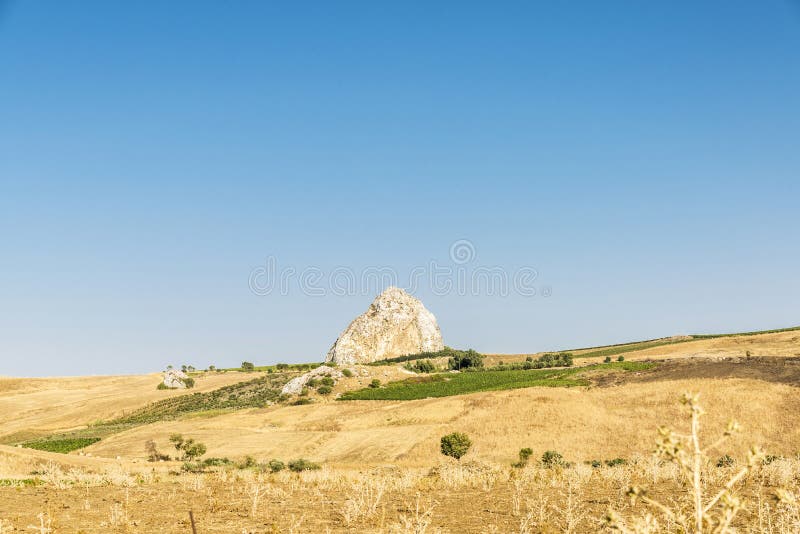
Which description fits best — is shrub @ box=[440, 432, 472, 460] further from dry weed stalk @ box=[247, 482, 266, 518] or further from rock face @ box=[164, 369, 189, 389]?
rock face @ box=[164, 369, 189, 389]

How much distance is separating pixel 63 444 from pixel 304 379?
3676 centimetres

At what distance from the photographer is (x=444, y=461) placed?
44.1 metres

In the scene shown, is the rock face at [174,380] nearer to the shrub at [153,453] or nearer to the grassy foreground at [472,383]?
the grassy foreground at [472,383]

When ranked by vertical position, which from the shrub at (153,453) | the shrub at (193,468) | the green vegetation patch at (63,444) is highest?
the shrub at (193,468)

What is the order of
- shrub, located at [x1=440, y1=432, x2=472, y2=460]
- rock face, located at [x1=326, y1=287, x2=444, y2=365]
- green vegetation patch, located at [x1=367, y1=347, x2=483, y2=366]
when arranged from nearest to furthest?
shrub, located at [x1=440, y1=432, x2=472, y2=460]
green vegetation patch, located at [x1=367, y1=347, x2=483, y2=366]
rock face, located at [x1=326, y1=287, x2=444, y2=365]

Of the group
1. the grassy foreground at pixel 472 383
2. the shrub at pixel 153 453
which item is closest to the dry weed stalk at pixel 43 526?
the shrub at pixel 153 453

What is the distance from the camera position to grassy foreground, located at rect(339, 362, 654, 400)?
261ft

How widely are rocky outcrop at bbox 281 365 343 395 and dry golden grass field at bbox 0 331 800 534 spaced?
3670 mm

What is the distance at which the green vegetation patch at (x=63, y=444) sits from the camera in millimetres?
61969

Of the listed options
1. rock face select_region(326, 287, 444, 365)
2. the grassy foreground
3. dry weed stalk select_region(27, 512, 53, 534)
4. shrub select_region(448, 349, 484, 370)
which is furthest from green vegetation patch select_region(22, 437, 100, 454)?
rock face select_region(326, 287, 444, 365)

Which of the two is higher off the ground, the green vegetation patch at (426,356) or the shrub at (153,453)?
the green vegetation patch at (426,356)

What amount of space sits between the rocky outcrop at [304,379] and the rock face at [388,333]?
44.0 metres

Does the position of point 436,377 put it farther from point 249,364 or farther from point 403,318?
point 249,364

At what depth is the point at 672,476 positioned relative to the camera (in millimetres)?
21391
